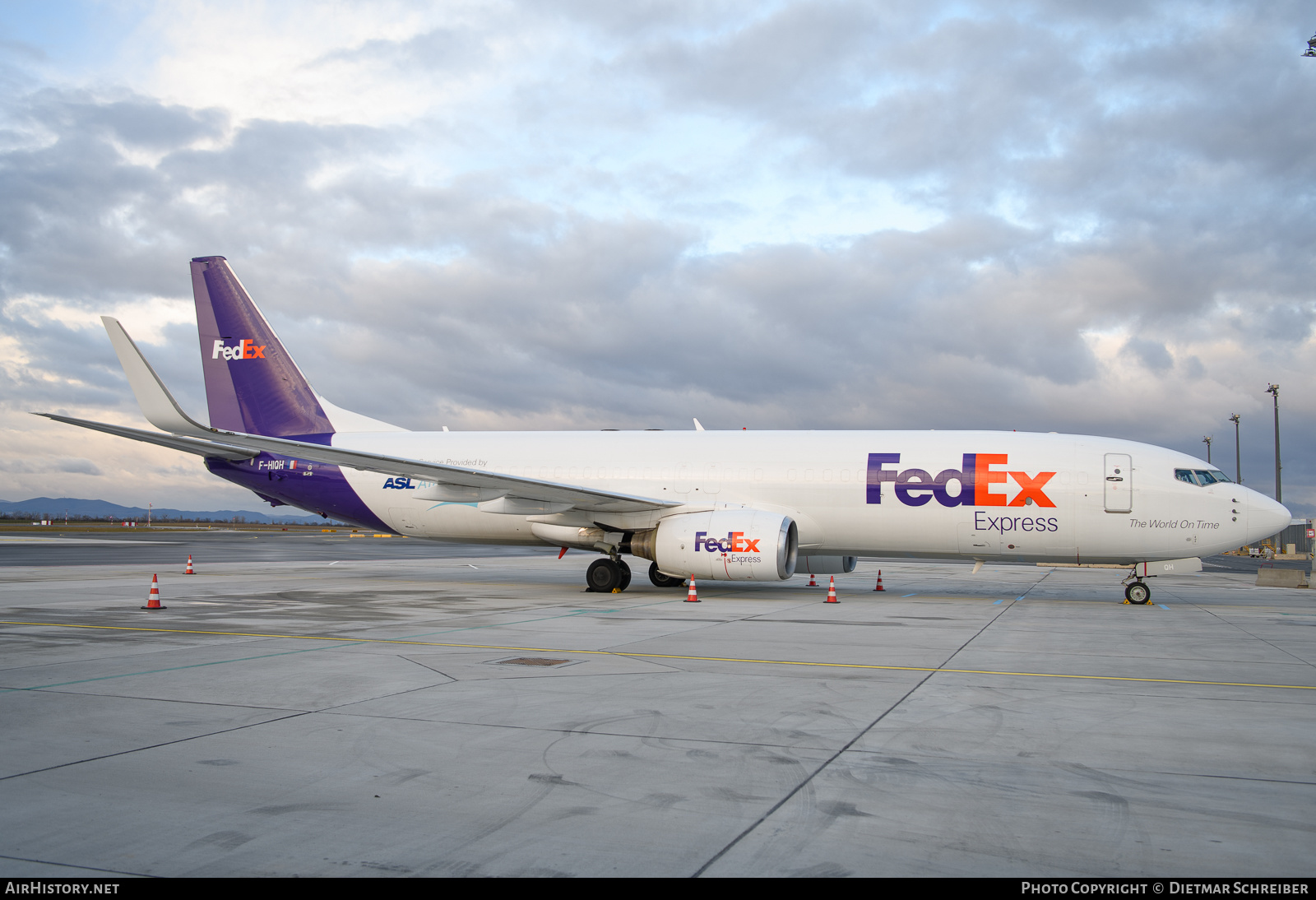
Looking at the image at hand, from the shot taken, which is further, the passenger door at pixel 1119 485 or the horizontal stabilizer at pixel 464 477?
the horizontal stabilizer at pixel 464 477

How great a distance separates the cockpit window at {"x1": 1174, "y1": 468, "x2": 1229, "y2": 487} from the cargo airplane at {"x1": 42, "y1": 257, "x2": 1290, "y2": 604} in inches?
1.3

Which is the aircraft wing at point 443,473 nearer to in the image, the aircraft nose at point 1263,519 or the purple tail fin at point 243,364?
the purple tail fin at point 243,364

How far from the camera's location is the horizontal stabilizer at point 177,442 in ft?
54.3

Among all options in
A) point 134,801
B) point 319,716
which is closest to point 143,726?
point 319,716

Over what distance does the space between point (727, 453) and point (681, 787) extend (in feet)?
48.5

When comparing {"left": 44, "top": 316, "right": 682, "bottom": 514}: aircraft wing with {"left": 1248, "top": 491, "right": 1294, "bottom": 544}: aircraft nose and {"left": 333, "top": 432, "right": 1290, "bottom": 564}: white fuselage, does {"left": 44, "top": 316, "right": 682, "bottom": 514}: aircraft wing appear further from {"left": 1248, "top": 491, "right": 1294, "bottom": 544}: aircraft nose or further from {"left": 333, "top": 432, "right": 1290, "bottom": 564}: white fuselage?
{"left": 1248, "top": 491, "right": 1294, "bottom": 544}: aircraft nose

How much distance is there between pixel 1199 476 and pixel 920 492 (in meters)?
5.44

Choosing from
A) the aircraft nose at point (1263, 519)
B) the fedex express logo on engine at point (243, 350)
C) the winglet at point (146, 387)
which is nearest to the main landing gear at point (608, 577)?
the winglet at point (146, 387)

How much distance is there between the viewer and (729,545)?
1703 centimetres

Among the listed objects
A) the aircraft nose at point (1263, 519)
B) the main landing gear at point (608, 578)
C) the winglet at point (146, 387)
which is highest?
the winglet at point (146, 387)

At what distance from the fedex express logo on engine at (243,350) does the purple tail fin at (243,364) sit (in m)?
0.02

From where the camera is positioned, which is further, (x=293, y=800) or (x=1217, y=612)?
(x=1217, y=612)

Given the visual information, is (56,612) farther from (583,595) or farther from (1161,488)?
(1161,488)

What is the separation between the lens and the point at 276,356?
2230 cm
